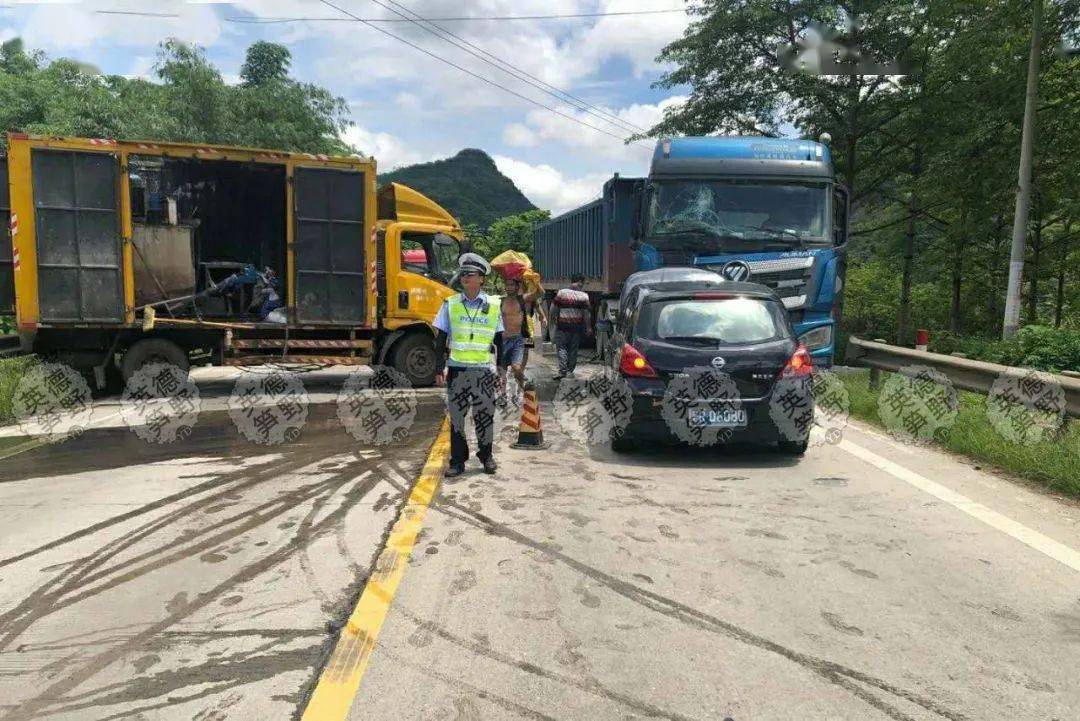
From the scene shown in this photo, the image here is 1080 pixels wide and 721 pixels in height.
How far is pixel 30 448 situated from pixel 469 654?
646cm

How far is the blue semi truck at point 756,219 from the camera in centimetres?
1038

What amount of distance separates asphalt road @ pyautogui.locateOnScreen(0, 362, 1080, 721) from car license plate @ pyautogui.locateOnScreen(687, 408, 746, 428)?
0.38m

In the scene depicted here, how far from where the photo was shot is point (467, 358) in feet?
20.9

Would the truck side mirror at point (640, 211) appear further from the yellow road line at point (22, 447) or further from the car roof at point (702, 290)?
the yellow road line at point (22, 447)

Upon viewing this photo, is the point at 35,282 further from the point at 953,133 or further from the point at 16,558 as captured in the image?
the point at 953,133

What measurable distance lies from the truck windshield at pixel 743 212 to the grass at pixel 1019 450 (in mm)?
2932

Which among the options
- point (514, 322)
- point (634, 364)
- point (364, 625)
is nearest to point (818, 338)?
point (514, 322)

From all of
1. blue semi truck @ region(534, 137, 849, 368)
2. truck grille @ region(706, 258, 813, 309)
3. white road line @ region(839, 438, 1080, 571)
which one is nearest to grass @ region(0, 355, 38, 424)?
blue semi truck @ region(534, 137, 849, 368)

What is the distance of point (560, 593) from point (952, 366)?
229 inches

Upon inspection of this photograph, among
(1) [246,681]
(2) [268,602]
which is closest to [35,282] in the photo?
(2) [268,602]

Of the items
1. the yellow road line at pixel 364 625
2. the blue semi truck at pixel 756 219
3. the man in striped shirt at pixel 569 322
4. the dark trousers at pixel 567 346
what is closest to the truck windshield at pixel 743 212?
the blue semi truck at pixel 756 219

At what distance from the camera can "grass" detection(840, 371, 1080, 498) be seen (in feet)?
19.6

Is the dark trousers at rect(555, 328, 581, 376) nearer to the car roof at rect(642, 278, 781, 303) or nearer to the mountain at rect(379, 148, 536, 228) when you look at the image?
the car roof at rect(642, 278, 781, 303)

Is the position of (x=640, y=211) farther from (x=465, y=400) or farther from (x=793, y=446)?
(x=465, y=400)
